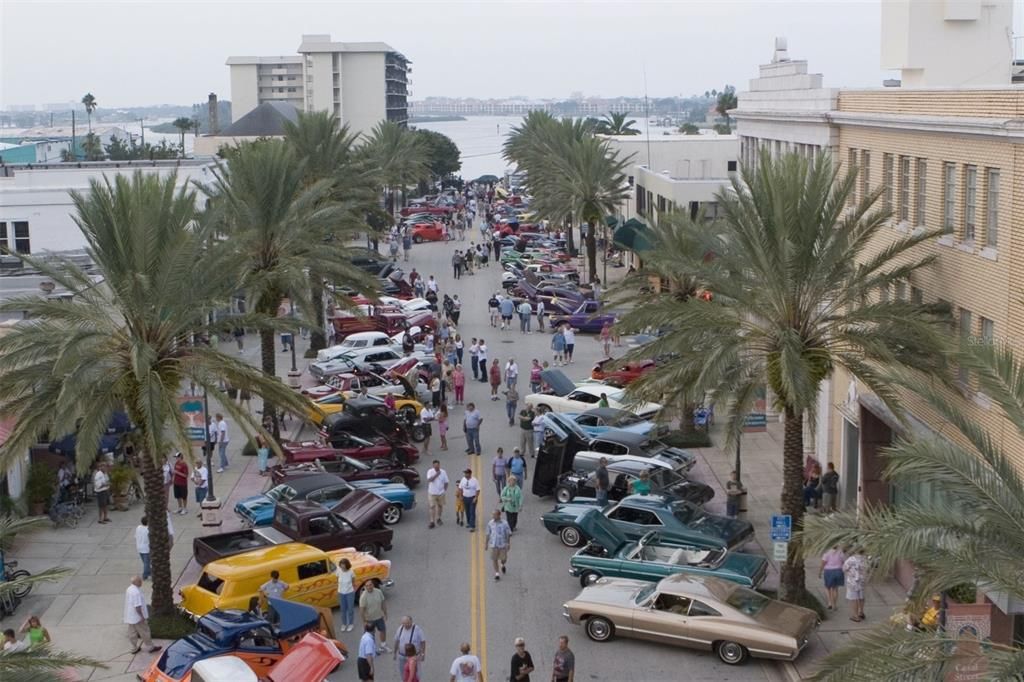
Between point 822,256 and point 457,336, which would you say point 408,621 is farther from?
point 457,336

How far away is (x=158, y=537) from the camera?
2136 centimetres

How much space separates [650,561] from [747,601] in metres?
2.54

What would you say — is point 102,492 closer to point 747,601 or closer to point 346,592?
point 346,592

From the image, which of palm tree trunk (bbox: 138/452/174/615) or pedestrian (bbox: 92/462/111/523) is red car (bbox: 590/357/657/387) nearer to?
pedestrian (bbox: 92/462/111/523)

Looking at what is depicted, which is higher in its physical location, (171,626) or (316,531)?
(316,531)

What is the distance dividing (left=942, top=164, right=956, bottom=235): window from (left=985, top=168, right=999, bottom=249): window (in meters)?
1.38

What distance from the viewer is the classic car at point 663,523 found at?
23812 millimetres

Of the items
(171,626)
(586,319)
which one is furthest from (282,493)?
(586,319)

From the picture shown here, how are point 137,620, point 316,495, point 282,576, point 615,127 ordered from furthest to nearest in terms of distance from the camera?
point 615,127, point 316,495, point 282,576, point 137,620

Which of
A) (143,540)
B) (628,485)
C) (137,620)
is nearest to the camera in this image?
(137,620)

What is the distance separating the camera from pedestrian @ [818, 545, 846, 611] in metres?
21.7

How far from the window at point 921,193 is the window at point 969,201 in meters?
1.95

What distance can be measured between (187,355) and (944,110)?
1332cm

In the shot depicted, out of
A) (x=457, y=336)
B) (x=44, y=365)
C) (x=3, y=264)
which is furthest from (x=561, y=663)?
(x=3, y=264)
